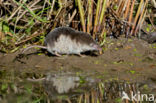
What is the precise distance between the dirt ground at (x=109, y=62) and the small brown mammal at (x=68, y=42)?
15 cm

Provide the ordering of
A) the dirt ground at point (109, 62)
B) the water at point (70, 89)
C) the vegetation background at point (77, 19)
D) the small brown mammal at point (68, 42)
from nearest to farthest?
the water at point (70, 89) → the dirt ground at point (109, 62) → the small brown mammal at point (68, 42) → the vegetation background at point (77, 19)

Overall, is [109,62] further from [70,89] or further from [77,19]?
[70,89]

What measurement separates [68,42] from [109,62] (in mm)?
817

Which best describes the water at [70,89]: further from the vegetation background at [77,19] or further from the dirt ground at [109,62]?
the vegetation background at [77,19]

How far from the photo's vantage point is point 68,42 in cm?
553

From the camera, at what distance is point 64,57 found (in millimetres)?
5578

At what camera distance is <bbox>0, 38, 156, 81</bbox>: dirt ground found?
4.87m

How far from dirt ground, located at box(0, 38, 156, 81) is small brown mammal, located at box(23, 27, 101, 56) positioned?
0.49ft

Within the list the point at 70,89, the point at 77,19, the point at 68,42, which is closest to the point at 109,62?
the point at 68,42

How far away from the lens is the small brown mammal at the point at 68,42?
5.47 meters

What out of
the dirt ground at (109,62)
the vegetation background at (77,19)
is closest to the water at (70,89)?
the dirt ground at (109,62)

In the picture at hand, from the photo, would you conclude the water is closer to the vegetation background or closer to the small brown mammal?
the small brown mammal

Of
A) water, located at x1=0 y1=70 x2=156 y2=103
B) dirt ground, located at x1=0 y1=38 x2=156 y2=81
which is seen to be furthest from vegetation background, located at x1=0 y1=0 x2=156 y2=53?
water, located at x1=0 y1=70 x2=156 y2=103

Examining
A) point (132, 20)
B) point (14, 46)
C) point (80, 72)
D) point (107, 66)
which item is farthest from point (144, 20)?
point (14, 46)
